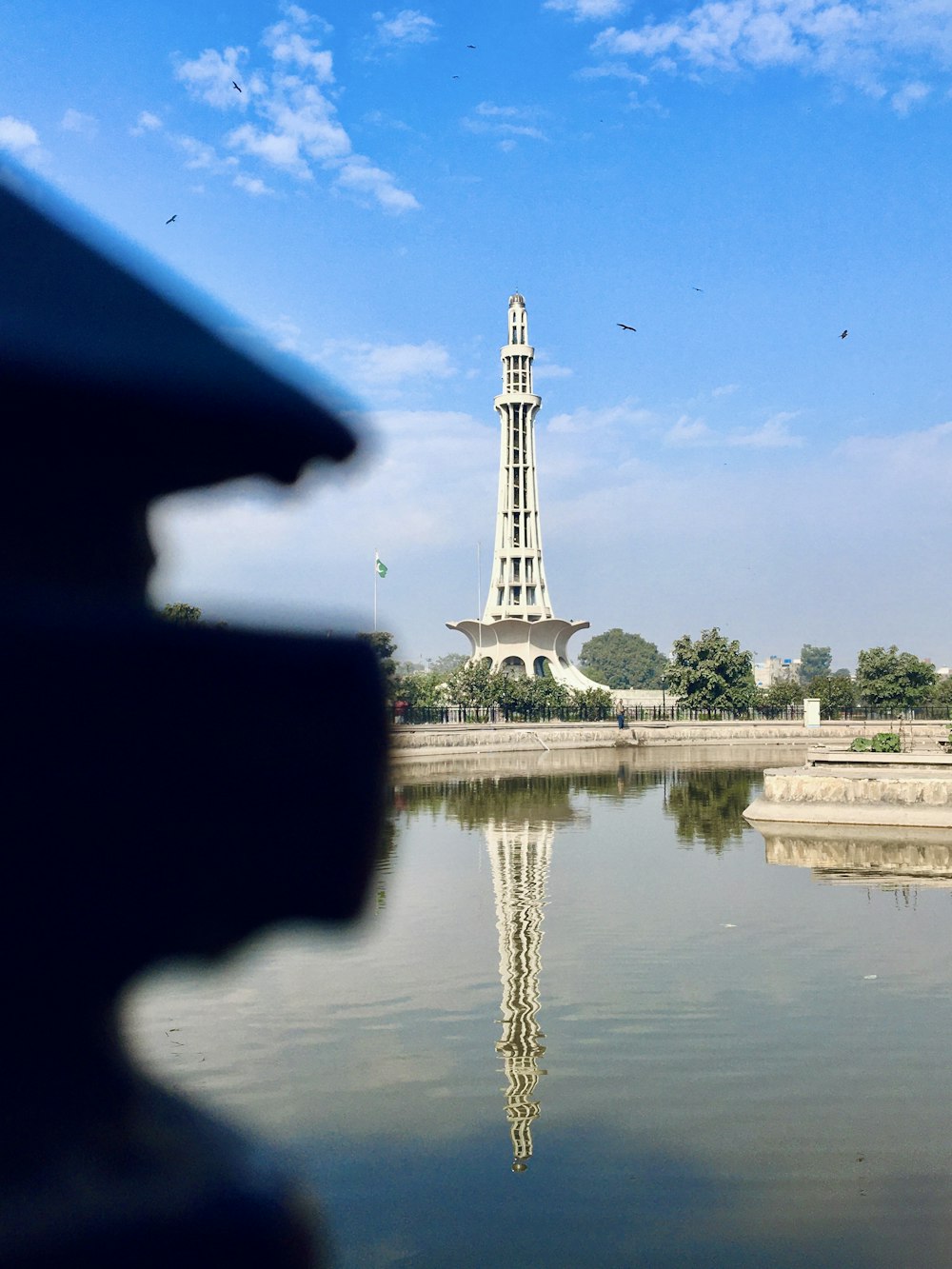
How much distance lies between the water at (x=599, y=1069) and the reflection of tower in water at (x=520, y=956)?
5 centimetres

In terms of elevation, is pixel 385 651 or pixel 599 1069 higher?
pixel 385 651

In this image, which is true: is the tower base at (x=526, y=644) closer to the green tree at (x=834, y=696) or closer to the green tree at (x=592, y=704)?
the green tree at (x=592, y=704)

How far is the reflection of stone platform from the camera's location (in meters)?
21.9

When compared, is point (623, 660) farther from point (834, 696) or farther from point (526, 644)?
point (834, 696)

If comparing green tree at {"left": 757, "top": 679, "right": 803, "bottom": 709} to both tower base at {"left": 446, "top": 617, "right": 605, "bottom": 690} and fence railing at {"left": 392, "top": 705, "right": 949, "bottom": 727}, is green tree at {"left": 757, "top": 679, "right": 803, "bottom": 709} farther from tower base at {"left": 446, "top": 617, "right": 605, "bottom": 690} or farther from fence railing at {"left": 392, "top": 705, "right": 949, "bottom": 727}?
tower base at {"left": 446, "top": 617, "right": 605, "bottom": 690}

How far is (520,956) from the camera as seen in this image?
15.5 meters

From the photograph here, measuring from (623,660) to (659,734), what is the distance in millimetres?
94412

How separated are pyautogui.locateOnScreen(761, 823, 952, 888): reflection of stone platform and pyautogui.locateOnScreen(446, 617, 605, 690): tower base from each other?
5952 cm

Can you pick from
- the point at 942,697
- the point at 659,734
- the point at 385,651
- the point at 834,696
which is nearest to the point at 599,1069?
the point at 385,651

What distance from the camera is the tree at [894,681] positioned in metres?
71.3

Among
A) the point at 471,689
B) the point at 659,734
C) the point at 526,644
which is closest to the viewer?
the point at 659,734

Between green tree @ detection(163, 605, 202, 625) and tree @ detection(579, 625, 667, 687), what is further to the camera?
tree @ detection(579, 625, 667, 687)

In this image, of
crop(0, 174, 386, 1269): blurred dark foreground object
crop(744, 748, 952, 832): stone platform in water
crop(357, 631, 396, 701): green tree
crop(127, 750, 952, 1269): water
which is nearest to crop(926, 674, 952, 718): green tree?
crop(744, 748, 952, 832): stone platform in water

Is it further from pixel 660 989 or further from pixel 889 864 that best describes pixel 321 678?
pixel 889 864
